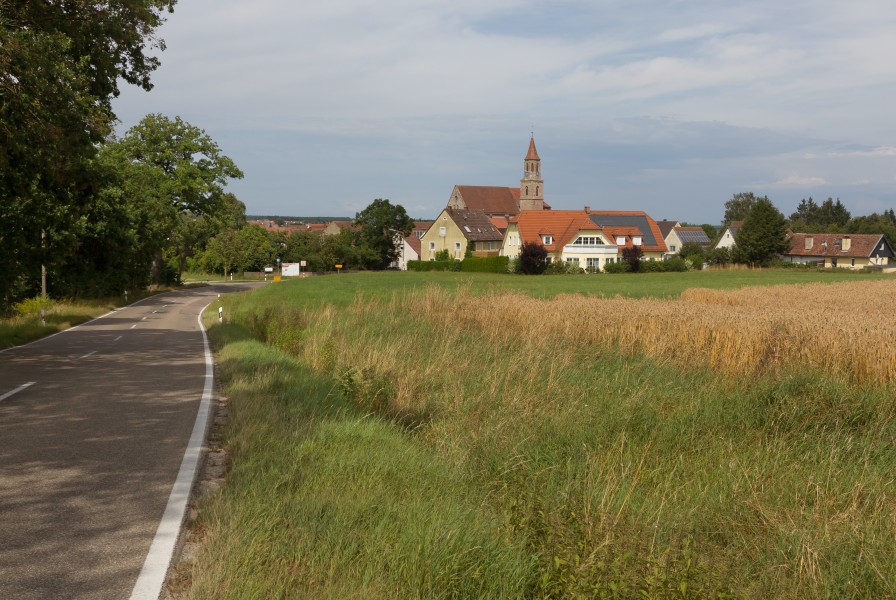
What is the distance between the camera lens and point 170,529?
219 inches

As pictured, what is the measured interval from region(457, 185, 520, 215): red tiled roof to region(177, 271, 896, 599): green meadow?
144 m

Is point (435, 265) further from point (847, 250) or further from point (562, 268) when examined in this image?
point (847, 250)

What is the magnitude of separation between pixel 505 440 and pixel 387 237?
360 ft

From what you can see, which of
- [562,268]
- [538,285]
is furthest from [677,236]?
[538,285]

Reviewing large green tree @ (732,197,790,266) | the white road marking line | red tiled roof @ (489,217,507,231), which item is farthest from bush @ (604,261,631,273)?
the white road marking line

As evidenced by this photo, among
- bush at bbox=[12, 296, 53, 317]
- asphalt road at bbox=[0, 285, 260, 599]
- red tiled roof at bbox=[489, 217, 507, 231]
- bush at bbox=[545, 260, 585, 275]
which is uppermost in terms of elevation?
A: red tiled roof at bbox=[489, 217, 507, 231]

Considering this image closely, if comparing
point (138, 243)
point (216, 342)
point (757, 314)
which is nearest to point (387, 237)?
point (138, 243)

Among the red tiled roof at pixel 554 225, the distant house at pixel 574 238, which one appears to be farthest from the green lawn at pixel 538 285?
the red tiled roof at pixel 554 225

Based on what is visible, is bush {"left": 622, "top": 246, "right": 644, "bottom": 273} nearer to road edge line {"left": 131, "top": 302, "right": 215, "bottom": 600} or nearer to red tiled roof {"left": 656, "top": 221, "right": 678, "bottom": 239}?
red tiled roof {"left": 656, "top": 221, "right": 678, "bottom": 239}

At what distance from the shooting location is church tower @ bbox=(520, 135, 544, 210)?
14750 cm

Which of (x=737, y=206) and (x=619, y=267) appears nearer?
(x=619, y=267)

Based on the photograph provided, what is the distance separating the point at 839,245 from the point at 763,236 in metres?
30.2

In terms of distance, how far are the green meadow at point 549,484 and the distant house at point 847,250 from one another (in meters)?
110

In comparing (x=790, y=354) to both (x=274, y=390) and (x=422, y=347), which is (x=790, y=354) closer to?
(x=422, y=347)
